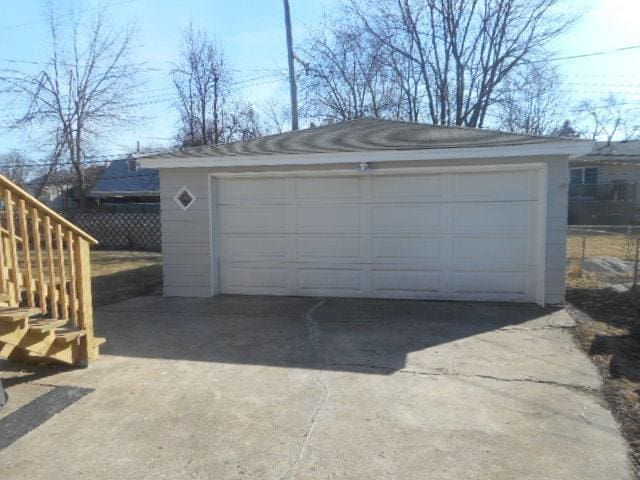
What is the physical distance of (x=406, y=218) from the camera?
7.18m

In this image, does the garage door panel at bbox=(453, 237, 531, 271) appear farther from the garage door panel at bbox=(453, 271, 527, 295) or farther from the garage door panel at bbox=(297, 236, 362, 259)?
the garage door panel at bbox=(297, 236, 362, 259)

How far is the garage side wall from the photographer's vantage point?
7555mm

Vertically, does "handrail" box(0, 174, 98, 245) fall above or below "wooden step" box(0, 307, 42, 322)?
above

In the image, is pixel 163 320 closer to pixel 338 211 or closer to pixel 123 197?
pixel 338 211

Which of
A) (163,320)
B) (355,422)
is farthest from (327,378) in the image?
(163,320)

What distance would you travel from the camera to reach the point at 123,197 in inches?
1254

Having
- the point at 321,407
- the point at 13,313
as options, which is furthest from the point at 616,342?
the point at 13,313

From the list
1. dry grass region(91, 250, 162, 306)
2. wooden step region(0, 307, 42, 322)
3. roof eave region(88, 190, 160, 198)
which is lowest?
dry grass region(91, 250, 162, 306)

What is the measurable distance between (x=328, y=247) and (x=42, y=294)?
4.19 meters

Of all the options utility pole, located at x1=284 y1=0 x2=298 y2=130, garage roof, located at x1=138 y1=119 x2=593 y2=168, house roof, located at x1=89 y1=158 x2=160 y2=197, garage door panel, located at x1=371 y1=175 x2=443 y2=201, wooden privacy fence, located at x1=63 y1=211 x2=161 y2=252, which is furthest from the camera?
house roof, located at x1=89 y1=158 x2=160 y2=197

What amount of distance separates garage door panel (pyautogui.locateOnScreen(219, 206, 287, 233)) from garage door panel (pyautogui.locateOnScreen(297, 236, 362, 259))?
41 cm

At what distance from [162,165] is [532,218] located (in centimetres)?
556

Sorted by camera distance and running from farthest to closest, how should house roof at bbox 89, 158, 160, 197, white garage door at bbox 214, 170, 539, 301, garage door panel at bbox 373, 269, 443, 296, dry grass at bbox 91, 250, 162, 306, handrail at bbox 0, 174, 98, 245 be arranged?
house roof at bbox 89, 158, 160, 197
dry grass at bbox 91, 250, 162, 306
garage door panel at bbox 373, 269, 443, 296
white garage door at bbox 214, 170, 539, 301
handrail at bbox 0, 174, 98, 245

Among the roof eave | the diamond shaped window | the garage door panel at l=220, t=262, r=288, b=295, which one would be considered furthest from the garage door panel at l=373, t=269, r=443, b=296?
the roof eave
